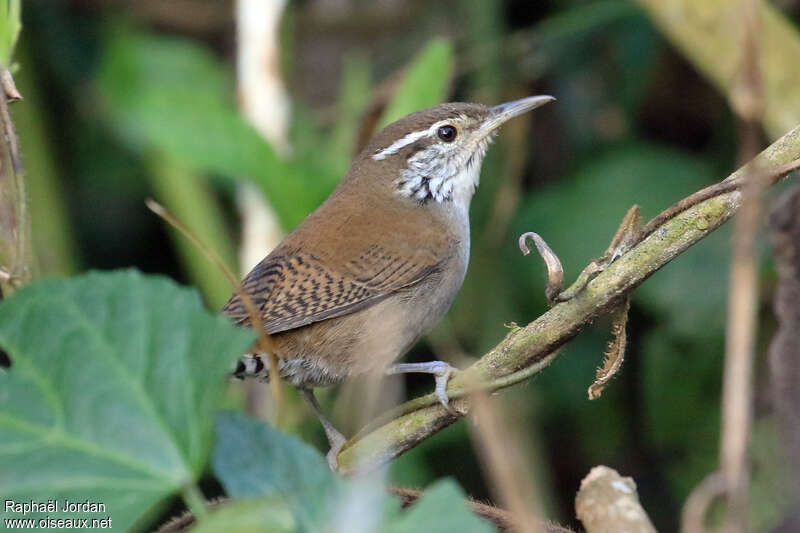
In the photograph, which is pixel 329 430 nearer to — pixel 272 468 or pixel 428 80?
pixel 428 80

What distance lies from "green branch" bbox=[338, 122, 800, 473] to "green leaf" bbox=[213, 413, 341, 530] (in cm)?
44

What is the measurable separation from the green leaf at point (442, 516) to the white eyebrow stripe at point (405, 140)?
7.84ft

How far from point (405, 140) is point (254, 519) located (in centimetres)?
249

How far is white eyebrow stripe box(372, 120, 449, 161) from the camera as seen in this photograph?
11.2ft

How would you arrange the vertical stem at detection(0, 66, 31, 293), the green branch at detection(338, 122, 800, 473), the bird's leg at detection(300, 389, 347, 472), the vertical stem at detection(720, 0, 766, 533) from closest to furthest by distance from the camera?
1. the vertical stem at detection(720, 0, 766, 533)
2. the green branch at detection(338, 122, 800, 473)
3. the vertical stem at detection(0, 66, 31, 293)
4. the bird's leg at detection(300, 389, 347, 472)

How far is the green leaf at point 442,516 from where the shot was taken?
1.10m

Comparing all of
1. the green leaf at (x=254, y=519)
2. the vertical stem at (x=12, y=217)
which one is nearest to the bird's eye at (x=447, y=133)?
the vertical stem at (x=12, y=217)

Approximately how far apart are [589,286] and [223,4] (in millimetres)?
4091

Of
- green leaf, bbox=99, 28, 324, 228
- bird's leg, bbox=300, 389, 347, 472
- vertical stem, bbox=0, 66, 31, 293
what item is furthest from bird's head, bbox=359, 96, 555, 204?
vertical stem, bbox=0, 66, 31, 293

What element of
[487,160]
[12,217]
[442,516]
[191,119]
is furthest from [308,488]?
[487,160]

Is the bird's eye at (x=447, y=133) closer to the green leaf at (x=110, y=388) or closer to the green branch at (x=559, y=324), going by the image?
the green branch at (x=559, y=324)

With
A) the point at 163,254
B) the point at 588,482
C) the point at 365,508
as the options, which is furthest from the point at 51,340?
the point at 163,254

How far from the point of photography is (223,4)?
529 cm

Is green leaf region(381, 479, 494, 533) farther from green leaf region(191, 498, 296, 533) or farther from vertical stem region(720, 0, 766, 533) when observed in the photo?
vertical stem region(720, 0, 766, 533)
